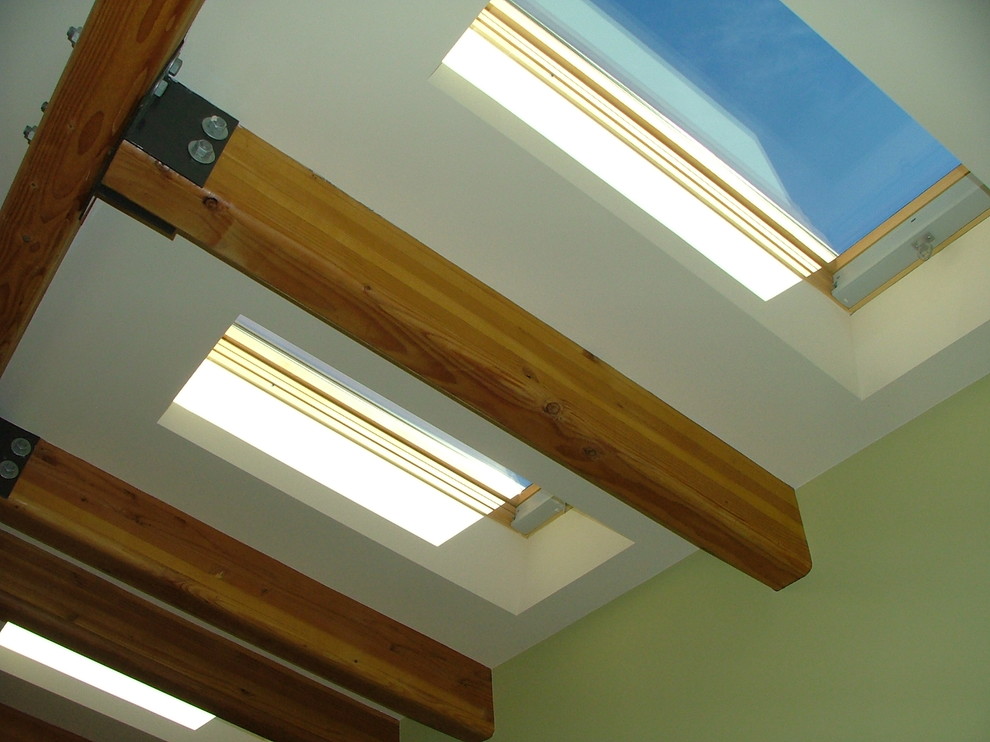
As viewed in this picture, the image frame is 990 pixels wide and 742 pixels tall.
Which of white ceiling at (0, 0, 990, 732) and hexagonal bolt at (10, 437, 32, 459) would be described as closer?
white ceiling at (0, 0, 990, 732)

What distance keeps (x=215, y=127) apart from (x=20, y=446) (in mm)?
1355

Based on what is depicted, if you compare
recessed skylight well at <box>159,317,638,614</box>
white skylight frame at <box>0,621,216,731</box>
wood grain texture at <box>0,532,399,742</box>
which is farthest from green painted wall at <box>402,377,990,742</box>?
white skylight frame at <box>0,621,216,731</box>

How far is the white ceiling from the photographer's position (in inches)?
72.2

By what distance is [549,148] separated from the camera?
2023 millimetres

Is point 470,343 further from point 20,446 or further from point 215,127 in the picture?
point 20,446

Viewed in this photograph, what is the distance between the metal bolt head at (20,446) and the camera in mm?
2764

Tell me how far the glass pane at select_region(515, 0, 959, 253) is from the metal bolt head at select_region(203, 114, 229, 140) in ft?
2.18

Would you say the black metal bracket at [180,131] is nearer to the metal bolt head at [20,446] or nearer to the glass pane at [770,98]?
the glass pane at [770,98]

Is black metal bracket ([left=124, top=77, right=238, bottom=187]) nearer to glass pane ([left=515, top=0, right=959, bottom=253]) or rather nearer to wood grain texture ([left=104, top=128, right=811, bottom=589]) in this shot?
wood grain texture ([left=104, top=128, right=811, bottom=589])

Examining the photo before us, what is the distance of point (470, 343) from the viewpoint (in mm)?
2092

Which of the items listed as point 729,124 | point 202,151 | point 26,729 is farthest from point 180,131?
point 26,729

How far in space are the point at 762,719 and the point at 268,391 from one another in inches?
64.9

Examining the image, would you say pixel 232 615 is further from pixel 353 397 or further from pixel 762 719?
pixel 762 719

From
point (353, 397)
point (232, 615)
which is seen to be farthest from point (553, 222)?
point (232, 615)
